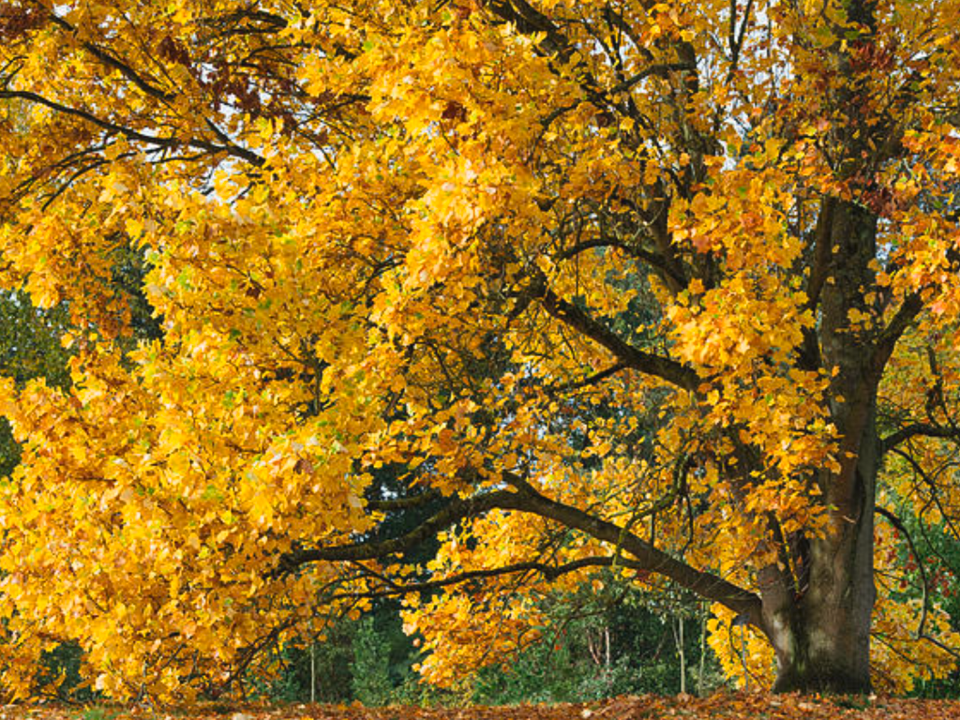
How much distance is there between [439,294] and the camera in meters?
5.17

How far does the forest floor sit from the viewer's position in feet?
20.9

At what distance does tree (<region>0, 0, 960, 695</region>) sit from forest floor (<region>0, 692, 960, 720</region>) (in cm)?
52

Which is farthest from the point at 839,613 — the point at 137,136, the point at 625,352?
the point at 137,136

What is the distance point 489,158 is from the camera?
13.9ft

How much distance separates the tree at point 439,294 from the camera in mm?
4277

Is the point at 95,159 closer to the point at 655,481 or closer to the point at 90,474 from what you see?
the point at 90,474

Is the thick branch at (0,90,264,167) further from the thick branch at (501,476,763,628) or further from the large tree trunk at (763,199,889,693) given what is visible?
the large tree trunk at (763,199,889,693)

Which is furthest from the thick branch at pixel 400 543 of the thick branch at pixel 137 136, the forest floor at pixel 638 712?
the thick branch at pixel 137 136

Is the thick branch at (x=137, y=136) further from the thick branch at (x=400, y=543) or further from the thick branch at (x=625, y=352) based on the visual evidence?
the thick branch at (x=400, y=543)

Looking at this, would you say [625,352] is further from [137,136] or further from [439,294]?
[137,136]

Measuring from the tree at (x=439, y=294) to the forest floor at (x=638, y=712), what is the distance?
1.72 ft

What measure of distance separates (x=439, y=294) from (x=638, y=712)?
3.51 metres

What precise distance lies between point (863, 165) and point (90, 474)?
15.8 feet

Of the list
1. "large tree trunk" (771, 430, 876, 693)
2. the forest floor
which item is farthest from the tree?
the forest floor
